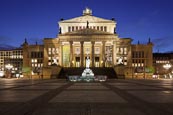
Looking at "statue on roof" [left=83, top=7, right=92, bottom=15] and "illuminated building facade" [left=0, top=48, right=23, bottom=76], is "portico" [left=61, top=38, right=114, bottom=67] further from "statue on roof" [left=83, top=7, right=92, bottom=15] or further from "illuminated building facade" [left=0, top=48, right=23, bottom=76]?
"illuminated building facade" [left=0, top=48, right=23, bottom=76]

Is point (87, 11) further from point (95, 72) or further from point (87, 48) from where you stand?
point (95, 72)

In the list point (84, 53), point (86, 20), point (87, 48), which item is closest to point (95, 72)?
point (84, 53)

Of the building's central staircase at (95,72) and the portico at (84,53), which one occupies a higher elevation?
the portico at (84,53)

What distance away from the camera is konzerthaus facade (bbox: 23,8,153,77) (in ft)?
435

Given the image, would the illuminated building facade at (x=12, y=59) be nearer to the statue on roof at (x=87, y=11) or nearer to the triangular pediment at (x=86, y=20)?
the triangular pediment at (x=86, y=20)

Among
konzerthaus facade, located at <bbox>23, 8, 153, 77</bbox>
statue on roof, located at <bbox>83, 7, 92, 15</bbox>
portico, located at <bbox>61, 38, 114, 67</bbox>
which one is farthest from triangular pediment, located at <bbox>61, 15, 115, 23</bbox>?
portico, located at <bbox>61, 38, 114, 67</bbox>

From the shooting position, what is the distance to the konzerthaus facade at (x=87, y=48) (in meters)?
132

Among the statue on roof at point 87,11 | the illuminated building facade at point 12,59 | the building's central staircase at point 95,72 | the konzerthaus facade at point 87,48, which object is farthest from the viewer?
the illuminated building facade at point 12,59

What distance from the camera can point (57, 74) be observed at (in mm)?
106750

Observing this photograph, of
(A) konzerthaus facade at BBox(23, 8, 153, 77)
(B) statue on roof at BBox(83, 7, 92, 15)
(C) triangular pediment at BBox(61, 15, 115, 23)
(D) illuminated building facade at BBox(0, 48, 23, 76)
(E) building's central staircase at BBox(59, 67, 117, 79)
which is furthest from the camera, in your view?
(D) illuminated building facade at BBox(0, 48, 23, 76)

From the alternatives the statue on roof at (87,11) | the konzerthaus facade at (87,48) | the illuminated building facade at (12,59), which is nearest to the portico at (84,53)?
the konzerthaus facade at (87,48)

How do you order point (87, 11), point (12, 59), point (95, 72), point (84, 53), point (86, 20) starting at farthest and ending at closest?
point (12, 59)
point (87, 11)
point (86, 20)
point (84, 53)
point (95, 72)

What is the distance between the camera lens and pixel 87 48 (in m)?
144

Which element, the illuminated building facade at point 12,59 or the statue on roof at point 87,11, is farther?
the illuminated building facade at point 12,59
